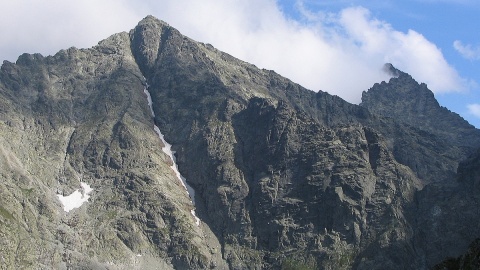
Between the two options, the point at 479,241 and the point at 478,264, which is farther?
the point at 479,241

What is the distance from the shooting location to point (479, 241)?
5409 cm

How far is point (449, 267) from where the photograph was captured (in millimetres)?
54625

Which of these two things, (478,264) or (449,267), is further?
(449,267)

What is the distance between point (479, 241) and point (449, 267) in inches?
138

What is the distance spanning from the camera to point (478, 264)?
49.3 m

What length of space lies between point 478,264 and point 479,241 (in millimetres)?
5235

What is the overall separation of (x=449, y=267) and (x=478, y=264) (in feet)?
18.0
